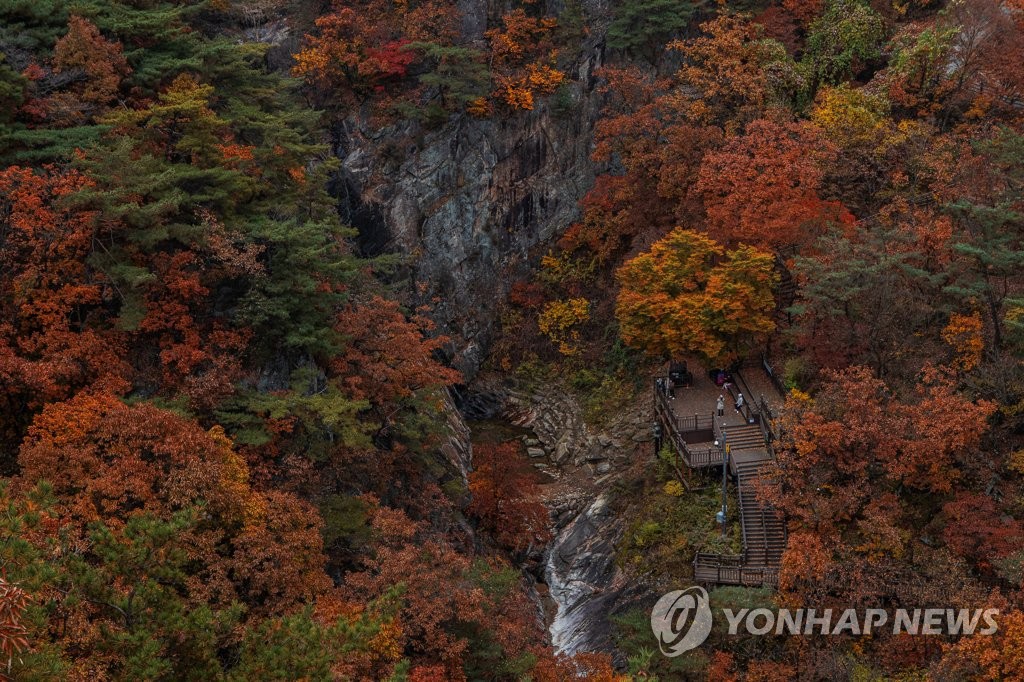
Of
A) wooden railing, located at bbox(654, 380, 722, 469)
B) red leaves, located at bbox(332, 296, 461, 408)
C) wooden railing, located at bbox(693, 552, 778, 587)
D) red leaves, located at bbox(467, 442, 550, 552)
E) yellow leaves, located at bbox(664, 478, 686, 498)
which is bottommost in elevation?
red leaves, located at bbox(467, 442, 550, 552)

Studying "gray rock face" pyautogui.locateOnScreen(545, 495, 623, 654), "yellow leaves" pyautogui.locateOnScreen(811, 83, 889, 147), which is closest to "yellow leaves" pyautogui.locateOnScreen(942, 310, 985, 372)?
"yellow leaves" pyautogui.locateOnScreen(811, 83, 889, 147)

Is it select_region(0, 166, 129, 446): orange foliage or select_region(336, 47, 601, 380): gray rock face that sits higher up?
select_region(0, 166, 129, 446): orange foliage

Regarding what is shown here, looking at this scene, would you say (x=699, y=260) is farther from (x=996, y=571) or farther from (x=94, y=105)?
(x=94, y=105)

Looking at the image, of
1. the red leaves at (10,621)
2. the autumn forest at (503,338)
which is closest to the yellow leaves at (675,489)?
the autumn forest at (503,338)

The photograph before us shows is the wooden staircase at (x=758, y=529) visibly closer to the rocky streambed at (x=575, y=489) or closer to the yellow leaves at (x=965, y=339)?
the rocky streambed at (x=575, y=489)

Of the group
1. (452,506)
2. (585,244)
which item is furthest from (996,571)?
(585,244)

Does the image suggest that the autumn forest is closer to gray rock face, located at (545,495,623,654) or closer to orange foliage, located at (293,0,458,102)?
gray rock face, located at (545,495,623,654)

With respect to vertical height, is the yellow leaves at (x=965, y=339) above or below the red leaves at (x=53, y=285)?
below
